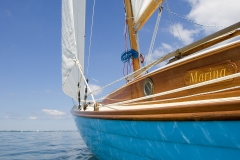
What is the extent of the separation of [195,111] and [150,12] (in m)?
4.49

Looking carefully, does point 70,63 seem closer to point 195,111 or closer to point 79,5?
point 79,5

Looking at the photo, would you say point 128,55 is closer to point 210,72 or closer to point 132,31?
point 132,31

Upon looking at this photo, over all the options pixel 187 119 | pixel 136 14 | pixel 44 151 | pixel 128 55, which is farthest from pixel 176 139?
pixel 44 151

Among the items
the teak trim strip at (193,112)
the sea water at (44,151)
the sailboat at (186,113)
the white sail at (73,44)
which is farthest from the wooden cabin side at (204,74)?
the sea water at (44,151)

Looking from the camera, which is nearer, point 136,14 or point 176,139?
point 176,139

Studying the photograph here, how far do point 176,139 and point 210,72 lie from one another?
1.01 meters

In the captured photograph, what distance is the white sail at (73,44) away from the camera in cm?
594

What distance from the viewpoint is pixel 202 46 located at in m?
3.10

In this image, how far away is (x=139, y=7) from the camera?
220 inches

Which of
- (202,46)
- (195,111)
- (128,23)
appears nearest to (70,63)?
(128,23)

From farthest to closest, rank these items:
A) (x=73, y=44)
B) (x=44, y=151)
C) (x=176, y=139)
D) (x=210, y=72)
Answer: (x=44, y=151)
(x=73, y=44)
(x=210, y=72)
(x=176, y=139)

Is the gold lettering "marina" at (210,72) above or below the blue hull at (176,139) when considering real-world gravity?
above

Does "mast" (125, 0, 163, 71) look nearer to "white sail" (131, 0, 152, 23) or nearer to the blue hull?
"white sail" (131, 0, 152, 23)

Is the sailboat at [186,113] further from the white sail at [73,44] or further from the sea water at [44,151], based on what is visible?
the sea water at [44,151]
